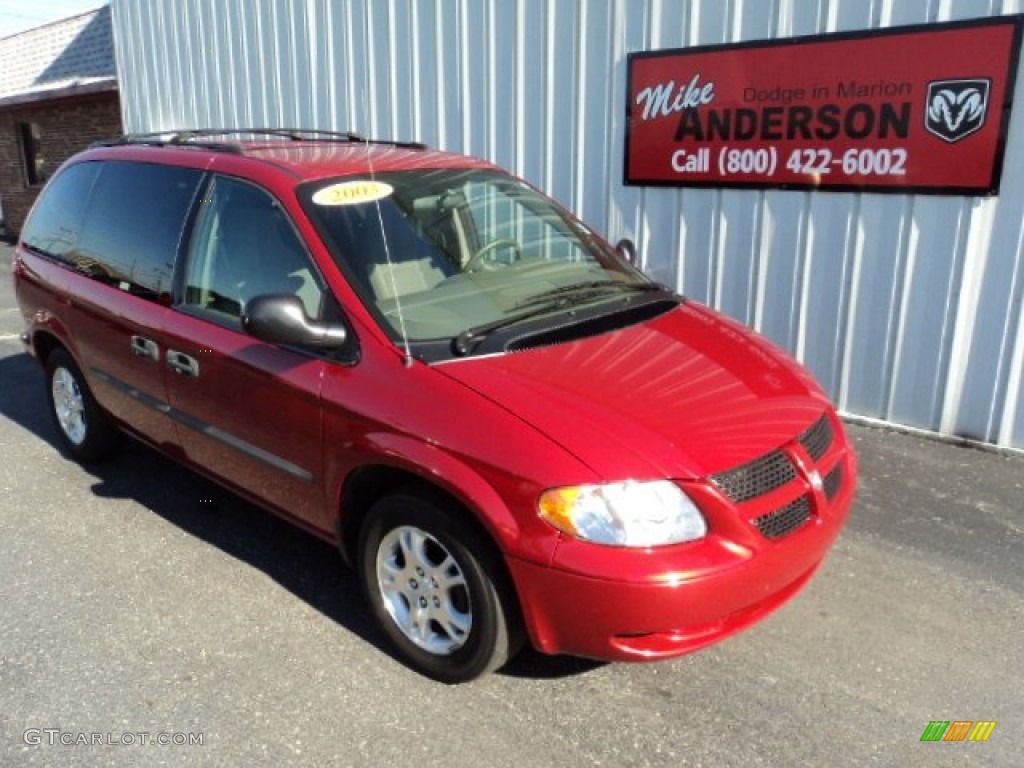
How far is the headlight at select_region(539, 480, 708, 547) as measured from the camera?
2.48m

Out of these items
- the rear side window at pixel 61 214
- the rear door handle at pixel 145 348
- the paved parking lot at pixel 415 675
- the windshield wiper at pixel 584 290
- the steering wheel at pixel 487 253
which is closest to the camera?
the paved parking lot at pixel 415 675

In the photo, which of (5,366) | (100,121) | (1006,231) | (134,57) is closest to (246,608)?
(1006,231)

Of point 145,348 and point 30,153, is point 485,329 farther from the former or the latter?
point 30,153

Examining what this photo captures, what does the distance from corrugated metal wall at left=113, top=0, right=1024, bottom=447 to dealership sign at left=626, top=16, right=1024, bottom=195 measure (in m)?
0.10

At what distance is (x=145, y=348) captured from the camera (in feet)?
12.9

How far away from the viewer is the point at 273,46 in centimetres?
888

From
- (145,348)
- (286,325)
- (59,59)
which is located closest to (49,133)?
(59,59)

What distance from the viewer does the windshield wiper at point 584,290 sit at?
3.40 m

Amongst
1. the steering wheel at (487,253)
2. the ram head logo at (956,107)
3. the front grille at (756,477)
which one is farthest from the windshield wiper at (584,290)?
the ram head logo at (956,107)

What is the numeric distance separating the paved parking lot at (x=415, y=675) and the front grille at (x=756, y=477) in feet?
2.51

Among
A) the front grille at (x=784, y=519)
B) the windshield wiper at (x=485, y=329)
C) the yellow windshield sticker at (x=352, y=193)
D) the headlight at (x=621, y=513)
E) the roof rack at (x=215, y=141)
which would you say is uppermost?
the roof rack at (x=215, y=141)

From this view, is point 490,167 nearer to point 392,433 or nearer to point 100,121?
point 392,433

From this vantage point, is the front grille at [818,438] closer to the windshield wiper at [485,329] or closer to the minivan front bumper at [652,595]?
the minivan front bumper at [652,595]

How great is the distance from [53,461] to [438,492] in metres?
3.37
